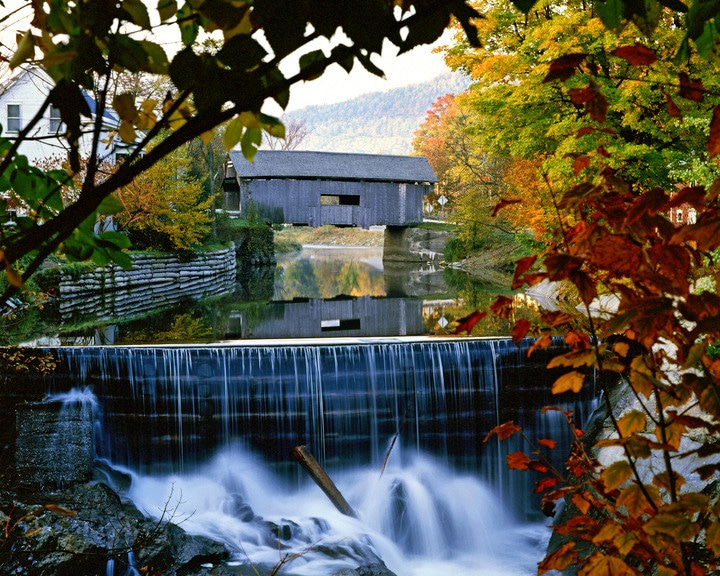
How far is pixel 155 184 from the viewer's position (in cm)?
1998

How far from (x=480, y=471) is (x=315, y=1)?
324 inches

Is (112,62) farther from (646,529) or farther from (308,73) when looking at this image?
(646,529)

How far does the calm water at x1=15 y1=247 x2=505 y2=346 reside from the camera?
1167 centimetres

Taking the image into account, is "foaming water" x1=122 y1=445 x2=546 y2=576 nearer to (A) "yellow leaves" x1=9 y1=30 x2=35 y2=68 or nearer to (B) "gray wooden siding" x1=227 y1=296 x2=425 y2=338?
(B) "gray wooden siding" x1=227 y1=296 x2=425 y2=338

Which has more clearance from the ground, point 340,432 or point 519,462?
point 519,462

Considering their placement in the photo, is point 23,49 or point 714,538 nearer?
point 23,49

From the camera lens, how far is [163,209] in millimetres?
20078

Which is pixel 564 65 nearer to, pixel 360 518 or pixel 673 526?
pixel 673 526

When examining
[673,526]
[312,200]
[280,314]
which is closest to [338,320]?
[280,314]

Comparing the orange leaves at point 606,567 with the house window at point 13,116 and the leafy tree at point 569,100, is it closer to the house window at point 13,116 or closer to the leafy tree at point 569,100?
the leafy tree at point 569,100

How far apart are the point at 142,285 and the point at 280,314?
5733mm

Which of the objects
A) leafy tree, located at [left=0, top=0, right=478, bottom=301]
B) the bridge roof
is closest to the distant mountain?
the bridge roof

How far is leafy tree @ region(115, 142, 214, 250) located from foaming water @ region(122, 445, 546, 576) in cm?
1207

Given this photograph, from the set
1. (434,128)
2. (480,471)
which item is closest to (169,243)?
(480,471)
